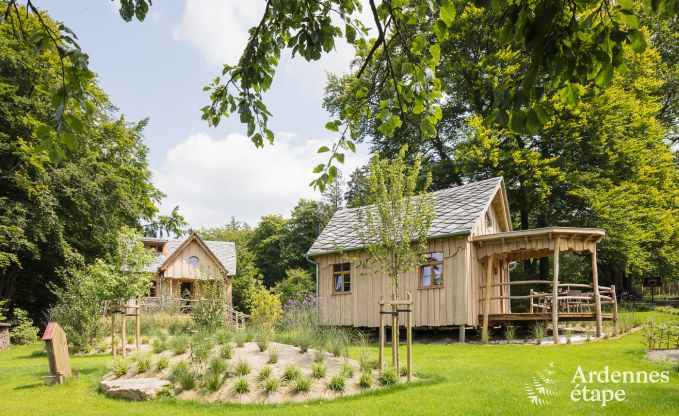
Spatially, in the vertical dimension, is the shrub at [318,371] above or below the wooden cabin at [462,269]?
below

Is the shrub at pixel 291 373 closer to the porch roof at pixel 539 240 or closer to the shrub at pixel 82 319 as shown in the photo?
the shrub at pixel 82 319

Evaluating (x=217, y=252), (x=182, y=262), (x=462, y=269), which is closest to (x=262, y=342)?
(x=462, y=269)

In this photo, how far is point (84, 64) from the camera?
118 inches

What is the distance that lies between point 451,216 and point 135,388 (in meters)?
12.0

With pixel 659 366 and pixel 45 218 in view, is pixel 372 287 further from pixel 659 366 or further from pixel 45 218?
pixel 45 218

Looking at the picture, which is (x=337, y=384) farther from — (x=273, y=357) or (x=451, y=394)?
(x=451, y=394)

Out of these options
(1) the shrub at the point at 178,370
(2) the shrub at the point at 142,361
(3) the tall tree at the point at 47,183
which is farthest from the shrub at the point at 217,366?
(3) the tall tree at the point at 47,183

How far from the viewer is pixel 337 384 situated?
9125 millimetres

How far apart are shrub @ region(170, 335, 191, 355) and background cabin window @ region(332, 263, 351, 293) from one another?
30.6 feet

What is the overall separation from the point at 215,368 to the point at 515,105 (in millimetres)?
8403

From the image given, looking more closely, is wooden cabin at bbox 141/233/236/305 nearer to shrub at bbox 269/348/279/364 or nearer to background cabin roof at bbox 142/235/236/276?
background cabin roof at bbox 142/235/236/276

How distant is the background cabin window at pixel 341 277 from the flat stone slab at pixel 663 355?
11001mm

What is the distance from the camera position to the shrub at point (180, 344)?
11664mm

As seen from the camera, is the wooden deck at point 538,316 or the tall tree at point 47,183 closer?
the wooden deck at point 538,316
